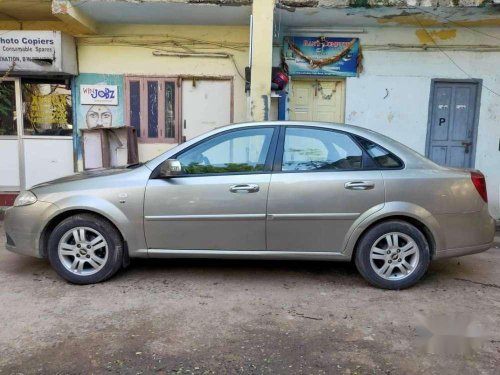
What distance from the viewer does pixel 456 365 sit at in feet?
9.64

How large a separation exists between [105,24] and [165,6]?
1.61m

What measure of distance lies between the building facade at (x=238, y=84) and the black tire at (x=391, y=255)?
364cm

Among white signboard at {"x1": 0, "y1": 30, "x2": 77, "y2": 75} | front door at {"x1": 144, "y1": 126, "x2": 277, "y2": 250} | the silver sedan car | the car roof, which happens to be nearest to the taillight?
the silver sedan car

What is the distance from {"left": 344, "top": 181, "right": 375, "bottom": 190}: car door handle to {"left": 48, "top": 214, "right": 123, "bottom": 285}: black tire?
2137 millimetres

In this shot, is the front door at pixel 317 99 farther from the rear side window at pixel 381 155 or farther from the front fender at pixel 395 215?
the front fender at pixel 395 215

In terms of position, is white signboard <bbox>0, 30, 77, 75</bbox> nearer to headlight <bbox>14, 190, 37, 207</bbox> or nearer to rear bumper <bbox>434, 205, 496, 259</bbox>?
headlight <bbox>14, 190, 37, 207</bbox>

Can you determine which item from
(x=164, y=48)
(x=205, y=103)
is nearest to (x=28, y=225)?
(x=205, y=103)

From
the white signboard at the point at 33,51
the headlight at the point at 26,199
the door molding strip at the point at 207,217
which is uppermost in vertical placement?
the white signboard at the point at 33,51

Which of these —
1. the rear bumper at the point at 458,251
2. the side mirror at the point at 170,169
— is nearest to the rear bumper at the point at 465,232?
the rear bumper at the point at 458,251

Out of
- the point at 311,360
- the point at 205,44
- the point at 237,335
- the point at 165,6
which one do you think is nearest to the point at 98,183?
the point at 237,335

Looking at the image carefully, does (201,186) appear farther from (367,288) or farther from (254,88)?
(254,88)

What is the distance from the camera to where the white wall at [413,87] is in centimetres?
745

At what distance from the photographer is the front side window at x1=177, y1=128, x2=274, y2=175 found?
13.8ft

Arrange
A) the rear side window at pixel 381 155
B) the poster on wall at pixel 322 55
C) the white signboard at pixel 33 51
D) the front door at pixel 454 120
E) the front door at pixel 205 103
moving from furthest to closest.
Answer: the front door at pixel 205 103 < the front door at pixel 454 120 < the poster on wall at pixel 322 55 < the white signboard at pixel 33 51 < the rear side window at pixel 381 155
